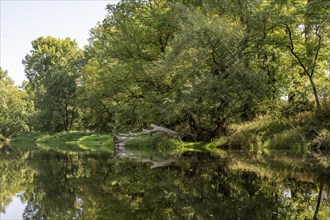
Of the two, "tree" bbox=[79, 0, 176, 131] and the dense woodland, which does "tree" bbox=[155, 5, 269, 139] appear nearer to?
the dense woodland

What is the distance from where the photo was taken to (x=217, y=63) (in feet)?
68.2

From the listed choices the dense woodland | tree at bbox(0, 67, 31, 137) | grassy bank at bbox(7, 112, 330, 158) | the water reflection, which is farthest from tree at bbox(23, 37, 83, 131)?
the water reflection

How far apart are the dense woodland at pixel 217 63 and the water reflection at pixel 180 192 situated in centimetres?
858

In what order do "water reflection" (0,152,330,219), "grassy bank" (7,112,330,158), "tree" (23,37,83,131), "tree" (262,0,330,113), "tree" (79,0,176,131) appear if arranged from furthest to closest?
1. "tree" (23,37,83,131)
2. "tree" (79,0,176,131)
3. "tree" (262,0,330,113)
4. "grassy bank" (7,112,330,158)
5. "water reflection" (0,152,330,219)

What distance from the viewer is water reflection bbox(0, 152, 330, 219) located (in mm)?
6043

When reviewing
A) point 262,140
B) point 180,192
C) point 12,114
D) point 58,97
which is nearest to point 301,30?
point 262,140

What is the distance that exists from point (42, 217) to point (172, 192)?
2651 millimetres

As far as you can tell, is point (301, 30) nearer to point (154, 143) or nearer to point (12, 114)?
point (154, 143)

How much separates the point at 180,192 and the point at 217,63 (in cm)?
1390

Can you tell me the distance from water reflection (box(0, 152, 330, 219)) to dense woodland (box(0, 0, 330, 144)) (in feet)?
28.2

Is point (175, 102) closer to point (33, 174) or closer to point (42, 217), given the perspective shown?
point (33, 174)

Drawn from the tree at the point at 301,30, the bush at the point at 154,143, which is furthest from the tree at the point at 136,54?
the tree at the point at 301,30

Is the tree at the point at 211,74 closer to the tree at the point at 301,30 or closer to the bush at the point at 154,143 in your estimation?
the bush at the point at 154,143

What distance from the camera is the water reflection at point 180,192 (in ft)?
19.8
